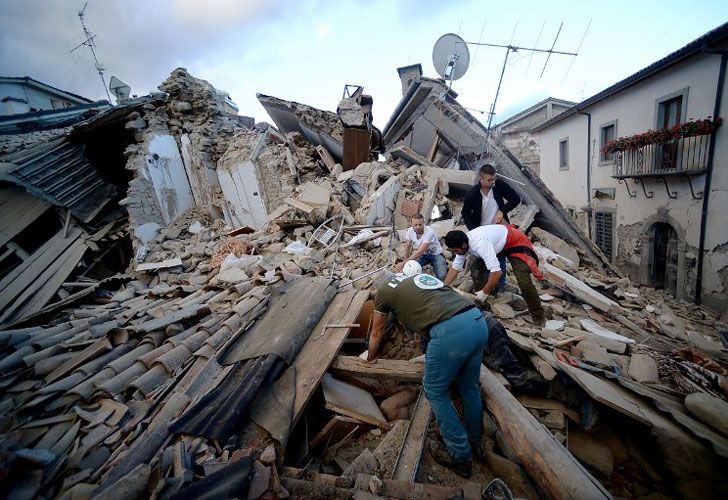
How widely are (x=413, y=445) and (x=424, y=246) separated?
2.67 meters

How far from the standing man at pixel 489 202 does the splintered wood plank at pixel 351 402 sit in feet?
7.01

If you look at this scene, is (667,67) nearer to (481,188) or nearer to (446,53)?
(446,53)

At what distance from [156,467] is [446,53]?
8.59m

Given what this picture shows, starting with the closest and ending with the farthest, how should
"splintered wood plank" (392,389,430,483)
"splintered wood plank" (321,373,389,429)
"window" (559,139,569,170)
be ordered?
"splintered wood plank" (392,389,430,483) < "splintered wood plank" (321,373,389,429) < "window" (559,139,569,170)

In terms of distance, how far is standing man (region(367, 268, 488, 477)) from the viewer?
2047 mm

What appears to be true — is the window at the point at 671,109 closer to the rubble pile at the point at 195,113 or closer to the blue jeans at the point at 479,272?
the blue jeans at the point at 479,272

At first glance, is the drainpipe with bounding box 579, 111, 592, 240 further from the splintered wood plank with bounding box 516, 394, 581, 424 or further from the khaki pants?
the splintered wood plank with bounding box 516, 394, 581, 424

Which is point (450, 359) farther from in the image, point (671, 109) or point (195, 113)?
point (671, 109)

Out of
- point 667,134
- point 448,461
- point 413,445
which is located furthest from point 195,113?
point 667,134

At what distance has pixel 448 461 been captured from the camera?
2162mm

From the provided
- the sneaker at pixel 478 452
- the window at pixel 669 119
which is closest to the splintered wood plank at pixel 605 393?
the sneaker at pixel 478 452

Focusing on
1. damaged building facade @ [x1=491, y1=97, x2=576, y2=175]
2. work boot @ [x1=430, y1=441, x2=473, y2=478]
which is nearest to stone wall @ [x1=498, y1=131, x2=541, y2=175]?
damaged building facade @ [x1=491, y1=97, x2=576, y2=175]

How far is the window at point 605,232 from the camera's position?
10.7 m

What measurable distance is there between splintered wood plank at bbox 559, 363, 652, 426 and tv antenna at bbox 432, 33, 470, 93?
690cm
